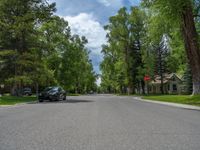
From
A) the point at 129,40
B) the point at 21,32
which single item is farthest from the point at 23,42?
the point at 129,40

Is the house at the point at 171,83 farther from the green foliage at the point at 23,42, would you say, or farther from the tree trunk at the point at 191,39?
the tree trunk at the point at 191,39

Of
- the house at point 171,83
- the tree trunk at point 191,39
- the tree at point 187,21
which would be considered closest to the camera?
the tree at point 187,21

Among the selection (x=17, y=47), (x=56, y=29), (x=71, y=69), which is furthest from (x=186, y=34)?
(x=71, y=69)

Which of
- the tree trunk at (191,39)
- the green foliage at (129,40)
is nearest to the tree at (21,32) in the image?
the tree trunk at (191,39)

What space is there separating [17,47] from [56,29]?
23844mm

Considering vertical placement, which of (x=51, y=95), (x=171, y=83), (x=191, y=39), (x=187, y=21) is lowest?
(x=51, y=95)

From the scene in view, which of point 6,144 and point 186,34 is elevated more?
point 186,34

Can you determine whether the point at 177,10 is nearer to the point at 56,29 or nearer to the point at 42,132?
the point at 42,132

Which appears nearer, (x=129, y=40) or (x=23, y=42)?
(x=23, y=42)

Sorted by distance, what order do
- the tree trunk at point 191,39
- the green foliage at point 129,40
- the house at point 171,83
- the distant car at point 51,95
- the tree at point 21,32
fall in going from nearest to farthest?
1. the tree trunk at point 191,39
2. the distant car at point 51,95
3. the tree at point 21,32
4. the green foliage at point 129,40
5. the house at point 171,83

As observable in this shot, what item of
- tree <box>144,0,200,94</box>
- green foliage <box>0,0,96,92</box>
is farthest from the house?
tree <box>144,0,200,94</box>

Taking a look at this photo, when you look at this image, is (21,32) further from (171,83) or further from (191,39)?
(171,83)

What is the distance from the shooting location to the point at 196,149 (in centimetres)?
707

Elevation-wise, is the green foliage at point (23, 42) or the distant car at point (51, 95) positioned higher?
the green foliage at point (23, 42)
